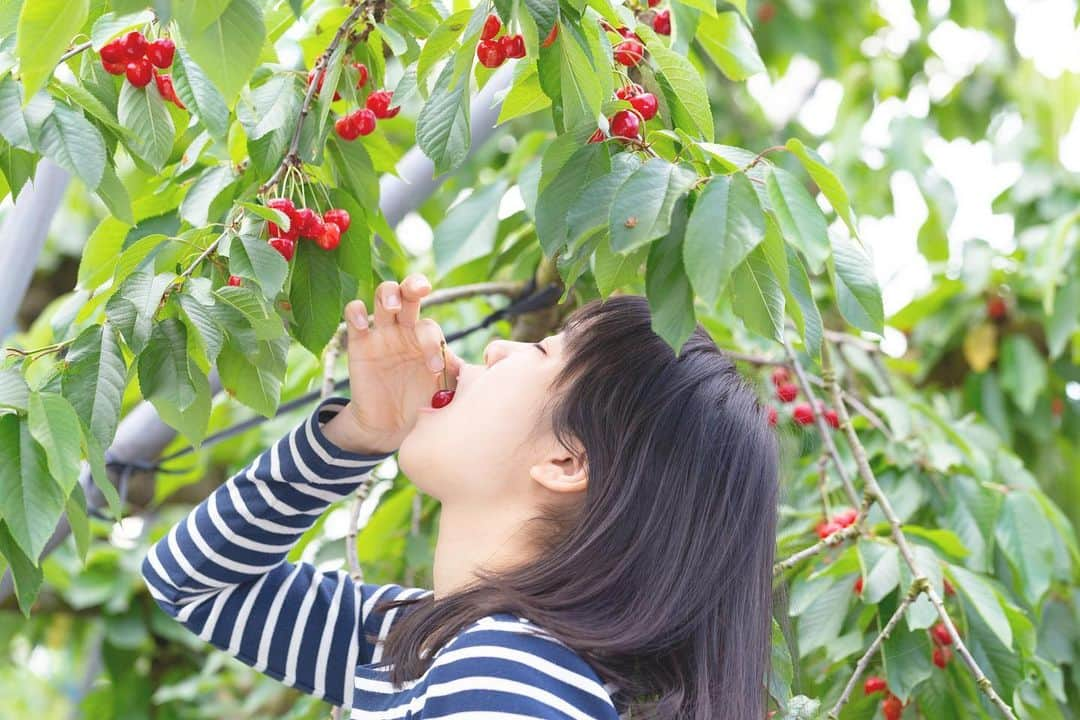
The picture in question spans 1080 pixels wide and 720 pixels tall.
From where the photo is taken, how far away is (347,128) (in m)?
1.28

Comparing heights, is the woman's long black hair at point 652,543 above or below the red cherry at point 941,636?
above

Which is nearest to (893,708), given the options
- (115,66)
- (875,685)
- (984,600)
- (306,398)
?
(875,685)

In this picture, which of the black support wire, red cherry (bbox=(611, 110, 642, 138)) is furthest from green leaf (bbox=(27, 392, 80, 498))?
the black support wire

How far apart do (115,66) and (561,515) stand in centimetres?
55

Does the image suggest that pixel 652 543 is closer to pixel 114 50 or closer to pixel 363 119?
pixel 363 119

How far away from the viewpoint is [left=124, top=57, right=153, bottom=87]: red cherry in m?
1.12

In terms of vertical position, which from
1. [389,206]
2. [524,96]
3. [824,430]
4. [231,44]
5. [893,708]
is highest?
[231,44]

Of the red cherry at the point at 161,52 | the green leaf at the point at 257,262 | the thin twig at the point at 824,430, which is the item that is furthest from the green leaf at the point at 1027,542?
the red cherry at the point at 161,52

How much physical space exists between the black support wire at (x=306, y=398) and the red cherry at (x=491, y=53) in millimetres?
690

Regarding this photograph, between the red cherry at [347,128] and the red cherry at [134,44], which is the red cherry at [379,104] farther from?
the red cherry at [134,44]

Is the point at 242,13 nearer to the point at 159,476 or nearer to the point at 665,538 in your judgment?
the point at 665,538

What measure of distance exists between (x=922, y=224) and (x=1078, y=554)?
119 centimetres

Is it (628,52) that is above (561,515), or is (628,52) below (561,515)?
above

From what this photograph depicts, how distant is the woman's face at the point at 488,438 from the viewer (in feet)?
3.96
